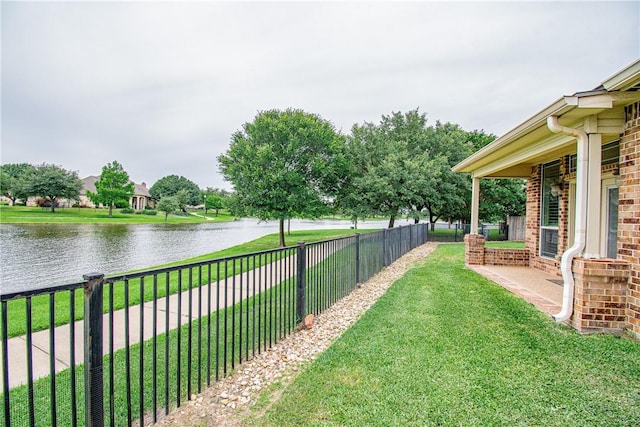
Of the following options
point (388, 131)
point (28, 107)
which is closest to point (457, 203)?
point (388, 131)

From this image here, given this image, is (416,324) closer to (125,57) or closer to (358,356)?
(358,356)

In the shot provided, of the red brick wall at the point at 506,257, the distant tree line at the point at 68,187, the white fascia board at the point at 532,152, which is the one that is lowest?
the red brick wall at the point at 506,257

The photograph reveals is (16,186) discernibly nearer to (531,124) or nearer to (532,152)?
(532,152)

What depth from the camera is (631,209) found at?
3.57 metres

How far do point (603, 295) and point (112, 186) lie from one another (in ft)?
167

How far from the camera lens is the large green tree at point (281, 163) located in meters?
14.1

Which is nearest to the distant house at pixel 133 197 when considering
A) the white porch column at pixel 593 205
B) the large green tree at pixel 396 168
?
the large green tree at pixel 396 168

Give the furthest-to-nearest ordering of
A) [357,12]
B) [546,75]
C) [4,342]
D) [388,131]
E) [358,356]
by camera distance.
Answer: [388,131] < [546,75] < [357,12] < [358,356] < [4,342]

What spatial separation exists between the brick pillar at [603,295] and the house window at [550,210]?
357 centimetres

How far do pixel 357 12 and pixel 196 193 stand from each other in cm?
8555

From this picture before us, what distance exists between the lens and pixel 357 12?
10406 millimetres

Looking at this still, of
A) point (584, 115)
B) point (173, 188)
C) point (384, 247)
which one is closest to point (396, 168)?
point (384, 247)

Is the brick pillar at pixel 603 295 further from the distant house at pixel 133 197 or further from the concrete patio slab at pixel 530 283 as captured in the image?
the distant house at pixel 133 197

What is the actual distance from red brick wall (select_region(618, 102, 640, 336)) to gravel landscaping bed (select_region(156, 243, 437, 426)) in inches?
127
